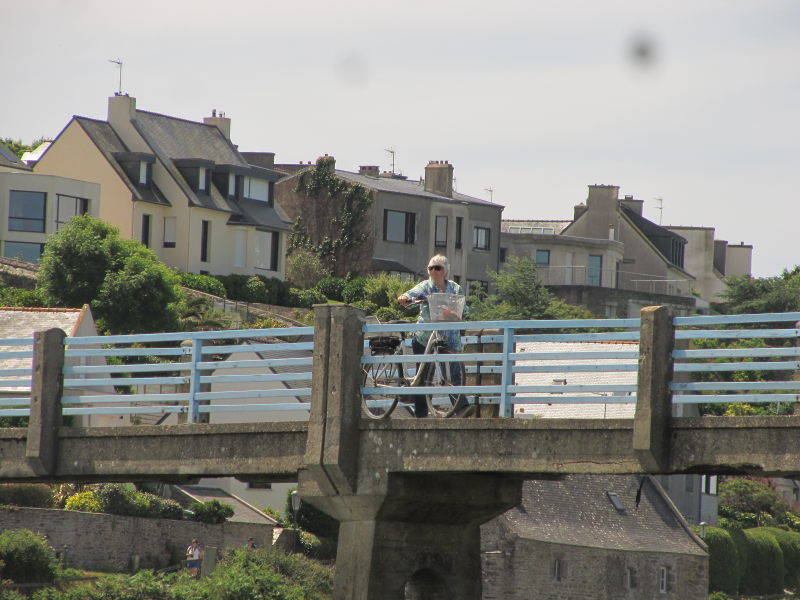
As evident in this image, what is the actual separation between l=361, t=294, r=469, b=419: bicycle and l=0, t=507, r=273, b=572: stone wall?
1060 inches

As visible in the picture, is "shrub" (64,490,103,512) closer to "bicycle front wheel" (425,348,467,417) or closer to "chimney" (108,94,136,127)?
"bicycle front wheel" (425,348,467,417)

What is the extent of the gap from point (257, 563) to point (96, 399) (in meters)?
23.7

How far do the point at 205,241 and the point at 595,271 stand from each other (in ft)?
96.7

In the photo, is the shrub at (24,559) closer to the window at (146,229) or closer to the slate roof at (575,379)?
the slate roof at (575,379)

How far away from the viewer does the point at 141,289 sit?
63.3m

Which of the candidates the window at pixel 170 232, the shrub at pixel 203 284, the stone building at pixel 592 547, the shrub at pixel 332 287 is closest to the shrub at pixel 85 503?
the stone building at pixel 592 547

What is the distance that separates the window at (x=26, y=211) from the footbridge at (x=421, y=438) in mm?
55736

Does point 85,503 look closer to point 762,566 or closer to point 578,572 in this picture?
point 578,572

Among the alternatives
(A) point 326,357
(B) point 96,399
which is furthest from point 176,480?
(A) point 326,357

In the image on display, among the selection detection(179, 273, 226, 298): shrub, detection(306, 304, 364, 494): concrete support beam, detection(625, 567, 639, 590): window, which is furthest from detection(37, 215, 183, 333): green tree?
detection(306, 304, 364, 494): concrete support beam

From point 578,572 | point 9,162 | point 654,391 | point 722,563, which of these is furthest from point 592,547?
point 654,391

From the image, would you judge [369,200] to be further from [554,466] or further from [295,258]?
[554,466]

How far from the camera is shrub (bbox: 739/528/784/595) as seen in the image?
62775 millimetres

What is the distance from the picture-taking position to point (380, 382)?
17938 mm
